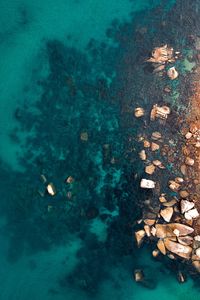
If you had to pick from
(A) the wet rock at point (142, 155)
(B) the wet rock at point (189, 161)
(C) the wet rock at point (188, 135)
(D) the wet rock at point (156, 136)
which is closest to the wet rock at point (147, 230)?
(A) the wet rock at point (142, 155)

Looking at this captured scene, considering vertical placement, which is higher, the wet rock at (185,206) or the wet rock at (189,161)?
the wet rock at (189,161)

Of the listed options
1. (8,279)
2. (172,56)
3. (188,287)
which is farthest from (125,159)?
(8,279)

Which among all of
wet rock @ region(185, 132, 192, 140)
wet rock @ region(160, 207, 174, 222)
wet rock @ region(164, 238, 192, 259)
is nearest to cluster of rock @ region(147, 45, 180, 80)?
wet rock @ region(185, 132, 192, 140)

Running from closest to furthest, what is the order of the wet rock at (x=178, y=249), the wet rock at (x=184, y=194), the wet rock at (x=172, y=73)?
the wet rock at (x=178, y=249), the wet rock at (x=184, y=194), the wet rock at (x=172, y=73)

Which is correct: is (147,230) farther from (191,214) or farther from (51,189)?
(51,189)

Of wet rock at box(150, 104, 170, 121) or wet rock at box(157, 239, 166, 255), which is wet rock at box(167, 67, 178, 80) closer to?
wet rock at box(150, 104, 170, 121)

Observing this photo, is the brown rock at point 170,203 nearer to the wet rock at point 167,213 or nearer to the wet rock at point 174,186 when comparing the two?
the wet rock at point 167,213
